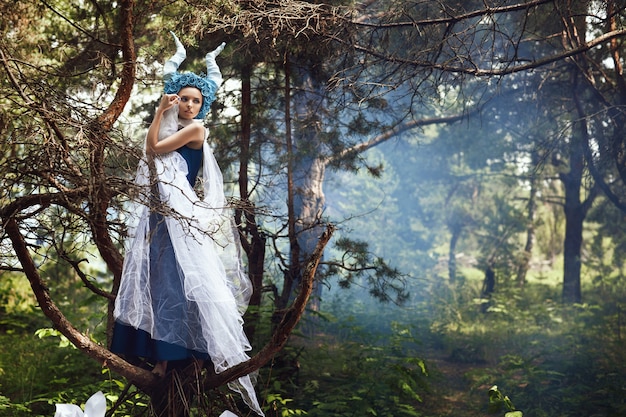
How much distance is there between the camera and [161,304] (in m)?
3.91

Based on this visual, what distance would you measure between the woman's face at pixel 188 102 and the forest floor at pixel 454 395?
3.93m

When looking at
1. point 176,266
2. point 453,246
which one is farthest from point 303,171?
point 453,246

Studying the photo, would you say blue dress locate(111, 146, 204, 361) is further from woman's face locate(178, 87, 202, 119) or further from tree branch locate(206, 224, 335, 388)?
woman's face locate(178, 87, 202, 119)

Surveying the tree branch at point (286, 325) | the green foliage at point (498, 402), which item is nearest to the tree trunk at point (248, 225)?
the tree branch at point (286, 325)

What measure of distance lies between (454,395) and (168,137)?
16.6ft

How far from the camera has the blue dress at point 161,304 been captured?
12.9 ft

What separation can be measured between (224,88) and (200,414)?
3367 millimetres

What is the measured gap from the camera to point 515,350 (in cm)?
984

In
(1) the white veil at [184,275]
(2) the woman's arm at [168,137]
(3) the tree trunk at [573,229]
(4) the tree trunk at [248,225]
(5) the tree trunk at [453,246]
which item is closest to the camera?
(1) the white veil at [184,275]

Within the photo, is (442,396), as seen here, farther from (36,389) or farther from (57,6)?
(57,6)

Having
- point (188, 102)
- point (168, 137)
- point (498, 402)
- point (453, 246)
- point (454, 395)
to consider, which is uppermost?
Answer: point (453, 246)

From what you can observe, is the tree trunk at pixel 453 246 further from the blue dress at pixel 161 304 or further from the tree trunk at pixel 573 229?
the blue dress at pixel 161 304

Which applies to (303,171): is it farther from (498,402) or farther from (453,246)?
(453,246)

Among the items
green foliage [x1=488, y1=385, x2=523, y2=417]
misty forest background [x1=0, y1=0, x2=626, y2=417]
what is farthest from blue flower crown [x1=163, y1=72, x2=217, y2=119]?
green foliage [x1=488, y1=385, x2=523, y2=417]
